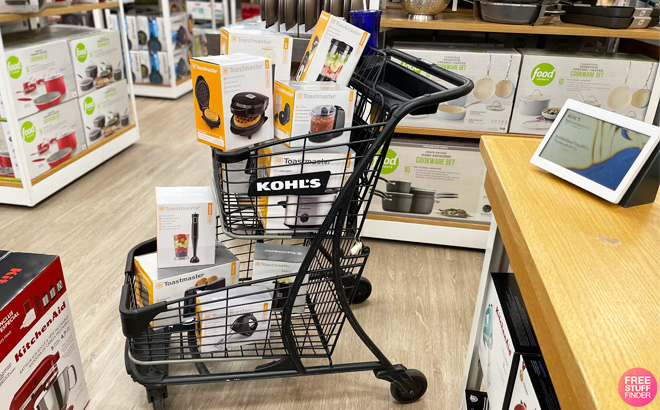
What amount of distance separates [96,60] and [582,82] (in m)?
2.71

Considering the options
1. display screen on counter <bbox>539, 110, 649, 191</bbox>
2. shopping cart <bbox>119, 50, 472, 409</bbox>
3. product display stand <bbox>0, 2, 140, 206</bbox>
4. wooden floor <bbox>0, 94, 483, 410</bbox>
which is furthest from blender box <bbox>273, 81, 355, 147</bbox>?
product display stand <bbox>0, 2, 140, 206</bbox>

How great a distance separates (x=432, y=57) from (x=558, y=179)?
1.30 meters

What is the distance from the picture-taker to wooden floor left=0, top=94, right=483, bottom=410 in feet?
5.17

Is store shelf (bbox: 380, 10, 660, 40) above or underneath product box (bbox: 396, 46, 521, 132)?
above

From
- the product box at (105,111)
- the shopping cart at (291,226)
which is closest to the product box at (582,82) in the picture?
the shopping cart at (291,226)

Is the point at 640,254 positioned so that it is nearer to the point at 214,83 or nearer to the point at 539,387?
the point at 539,387

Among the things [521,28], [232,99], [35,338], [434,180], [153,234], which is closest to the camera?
[232,99]

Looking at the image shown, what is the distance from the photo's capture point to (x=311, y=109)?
3.79ft

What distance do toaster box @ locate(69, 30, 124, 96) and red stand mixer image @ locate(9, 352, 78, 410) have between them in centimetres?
Result: 212

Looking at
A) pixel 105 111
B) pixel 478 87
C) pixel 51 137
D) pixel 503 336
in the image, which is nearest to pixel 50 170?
pixel 51 137

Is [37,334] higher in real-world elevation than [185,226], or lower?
lower

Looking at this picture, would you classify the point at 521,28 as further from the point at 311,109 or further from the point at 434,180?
the point at 311,109

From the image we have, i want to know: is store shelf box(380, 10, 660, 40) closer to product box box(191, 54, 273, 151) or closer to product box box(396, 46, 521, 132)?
product box box(396, 46, 521, 132)

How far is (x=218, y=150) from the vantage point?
1.17 metres
